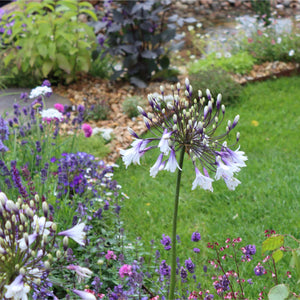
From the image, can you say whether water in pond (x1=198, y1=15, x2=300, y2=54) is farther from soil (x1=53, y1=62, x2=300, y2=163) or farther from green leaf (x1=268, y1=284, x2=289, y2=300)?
green leaf (x1=268, y1=284, x2=289, y2=300)

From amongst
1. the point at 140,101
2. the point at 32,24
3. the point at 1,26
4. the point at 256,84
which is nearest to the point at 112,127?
the point at 140,101

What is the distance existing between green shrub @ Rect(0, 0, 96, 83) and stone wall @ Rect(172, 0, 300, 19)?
207 inches

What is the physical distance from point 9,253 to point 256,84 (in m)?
5.48

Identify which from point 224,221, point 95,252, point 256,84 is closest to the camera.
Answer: point 95,252

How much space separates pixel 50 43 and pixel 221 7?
263 inches

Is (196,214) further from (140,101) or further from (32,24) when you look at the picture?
(32,24)

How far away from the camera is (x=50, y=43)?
228 inches

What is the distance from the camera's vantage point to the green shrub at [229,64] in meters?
6.38

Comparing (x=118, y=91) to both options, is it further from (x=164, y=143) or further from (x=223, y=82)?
(x=164, y=143)

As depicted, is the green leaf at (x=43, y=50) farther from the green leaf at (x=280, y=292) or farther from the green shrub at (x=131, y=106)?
the green leaf at (x=280, y=292)

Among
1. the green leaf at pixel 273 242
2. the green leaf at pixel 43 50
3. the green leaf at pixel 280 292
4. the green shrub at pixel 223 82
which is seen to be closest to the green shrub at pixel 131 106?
the green shrub at pixel 223 82

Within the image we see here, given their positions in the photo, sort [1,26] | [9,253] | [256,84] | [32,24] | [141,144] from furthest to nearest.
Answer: [1,26], [256,84], [32,24], [141,144], [9,253]

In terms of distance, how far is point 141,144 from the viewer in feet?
5.40

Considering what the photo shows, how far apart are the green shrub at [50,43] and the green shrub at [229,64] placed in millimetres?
1689
